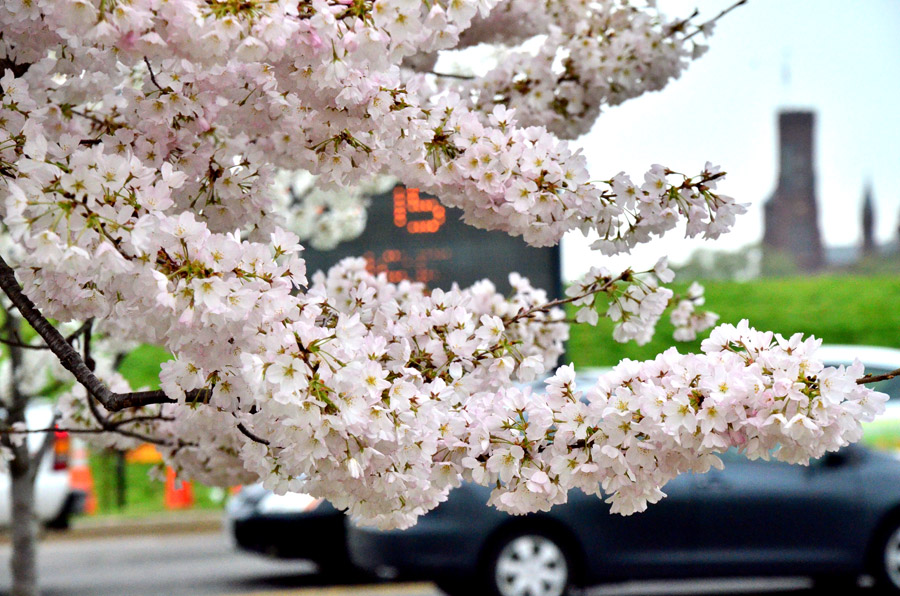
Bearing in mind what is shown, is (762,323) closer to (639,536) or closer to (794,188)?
(639,536)

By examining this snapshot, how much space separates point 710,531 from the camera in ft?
20.3

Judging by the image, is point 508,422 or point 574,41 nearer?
point 508,422

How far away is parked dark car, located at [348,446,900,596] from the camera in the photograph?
20.2ft

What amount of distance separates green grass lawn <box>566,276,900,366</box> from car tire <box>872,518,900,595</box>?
7806 mm

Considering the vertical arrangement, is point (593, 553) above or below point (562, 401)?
below

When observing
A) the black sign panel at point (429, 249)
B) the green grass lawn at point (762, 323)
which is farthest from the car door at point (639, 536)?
the green grass lawn at point (762, 323)

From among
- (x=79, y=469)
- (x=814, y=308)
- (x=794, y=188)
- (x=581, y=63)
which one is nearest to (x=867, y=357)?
(x=581, y=63)

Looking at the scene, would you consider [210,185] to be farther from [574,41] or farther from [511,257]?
[511,257]

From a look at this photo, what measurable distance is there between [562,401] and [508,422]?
10cm

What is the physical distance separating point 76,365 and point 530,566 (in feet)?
16.3

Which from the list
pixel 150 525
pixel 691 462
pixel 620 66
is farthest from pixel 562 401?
pixel 150 525

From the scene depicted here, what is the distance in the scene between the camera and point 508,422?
1.79m

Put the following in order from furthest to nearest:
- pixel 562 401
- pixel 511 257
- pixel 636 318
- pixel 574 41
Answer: pixel 511 257
pixel 574 41
pixel 636 318
pixel 562 401

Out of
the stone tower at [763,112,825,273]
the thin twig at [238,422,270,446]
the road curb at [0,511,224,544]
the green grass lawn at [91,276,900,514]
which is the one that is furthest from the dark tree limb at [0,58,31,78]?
the stone tower at [763,112,825,273]
